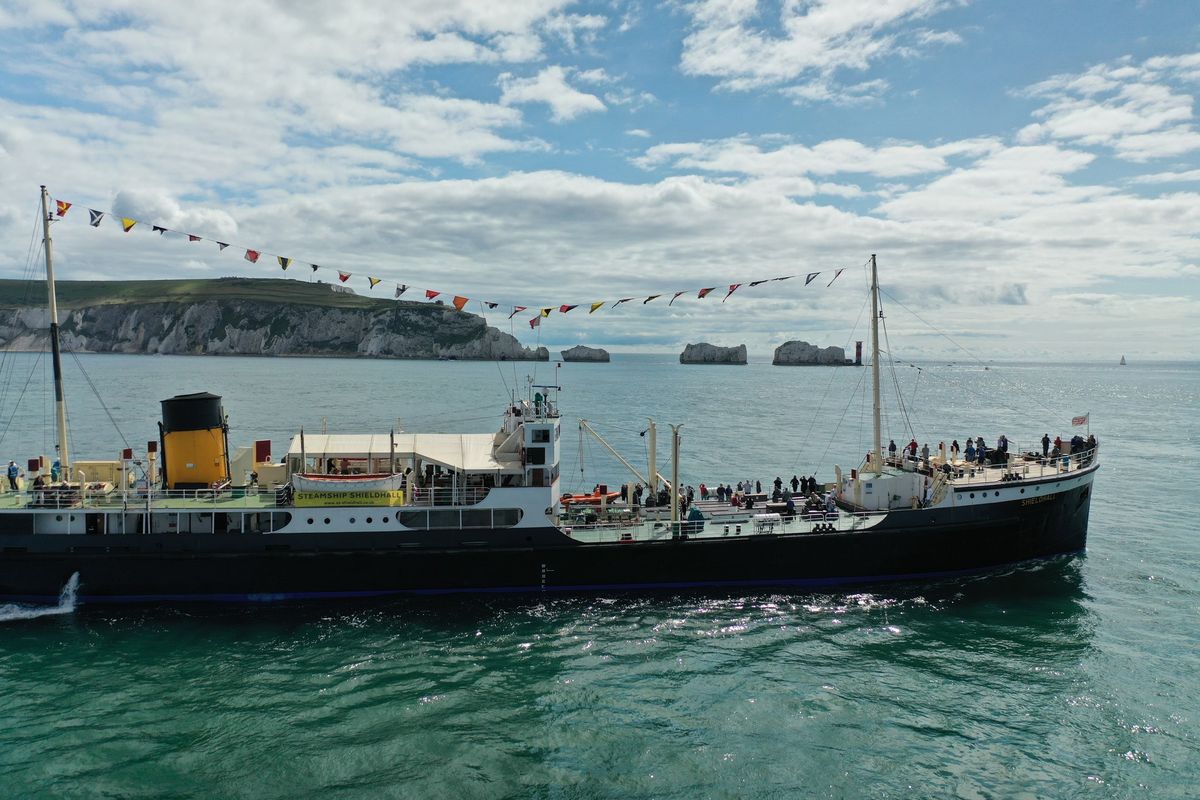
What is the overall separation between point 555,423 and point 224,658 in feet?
39.3

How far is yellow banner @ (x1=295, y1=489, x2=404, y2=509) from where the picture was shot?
2353cm

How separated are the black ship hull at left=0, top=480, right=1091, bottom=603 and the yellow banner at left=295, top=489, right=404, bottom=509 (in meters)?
1.13

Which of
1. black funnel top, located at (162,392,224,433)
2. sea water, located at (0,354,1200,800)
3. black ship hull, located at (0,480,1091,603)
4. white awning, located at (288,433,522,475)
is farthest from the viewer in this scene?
white awning, located at (288,433,522,475)

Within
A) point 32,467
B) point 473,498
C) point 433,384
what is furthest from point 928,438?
point 433,384

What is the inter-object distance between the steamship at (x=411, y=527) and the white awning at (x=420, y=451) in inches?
2.9

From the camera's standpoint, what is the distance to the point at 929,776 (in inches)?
584

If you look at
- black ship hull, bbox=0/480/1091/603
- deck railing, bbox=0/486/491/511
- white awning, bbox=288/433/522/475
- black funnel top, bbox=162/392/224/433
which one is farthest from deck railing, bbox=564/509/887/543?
black funnel top, bbox=162/392/224/433

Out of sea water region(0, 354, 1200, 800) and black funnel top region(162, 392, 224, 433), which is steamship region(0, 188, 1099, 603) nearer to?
black funnel top region(162, 392, 224, 433)

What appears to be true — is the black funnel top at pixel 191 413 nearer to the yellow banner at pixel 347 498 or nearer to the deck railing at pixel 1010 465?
the yellow banner at pixel 347 498

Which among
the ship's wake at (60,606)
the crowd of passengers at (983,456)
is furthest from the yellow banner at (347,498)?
the crowd of passengers at (983,456)

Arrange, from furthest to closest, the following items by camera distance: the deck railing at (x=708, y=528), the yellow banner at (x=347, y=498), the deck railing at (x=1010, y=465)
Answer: the deck railing at (x=1010, y=465) → the deck railing at (x=708, y=528) → the yellow banner at (x=347, y=498)

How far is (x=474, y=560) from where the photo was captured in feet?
79.4

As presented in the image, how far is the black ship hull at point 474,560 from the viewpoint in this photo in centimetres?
2300

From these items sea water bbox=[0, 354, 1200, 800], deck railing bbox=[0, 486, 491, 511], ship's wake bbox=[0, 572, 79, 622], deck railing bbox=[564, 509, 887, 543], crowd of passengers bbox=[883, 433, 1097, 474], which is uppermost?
crowd of passengers bbox=[883, 433, 1097, 474]
